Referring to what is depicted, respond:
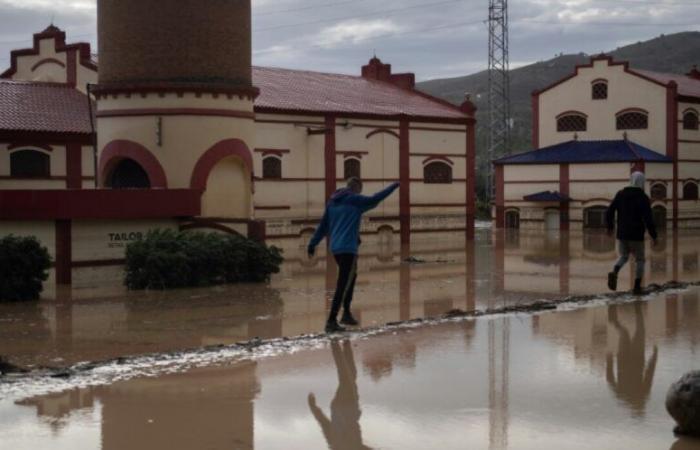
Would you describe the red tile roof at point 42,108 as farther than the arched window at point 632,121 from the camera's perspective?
No

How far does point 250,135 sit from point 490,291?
8297 millimetres

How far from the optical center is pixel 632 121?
49812mm

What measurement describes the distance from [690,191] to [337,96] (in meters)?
20.2

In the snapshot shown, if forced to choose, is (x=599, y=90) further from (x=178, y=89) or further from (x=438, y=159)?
(x=178, y=89)

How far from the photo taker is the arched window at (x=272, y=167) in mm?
34156

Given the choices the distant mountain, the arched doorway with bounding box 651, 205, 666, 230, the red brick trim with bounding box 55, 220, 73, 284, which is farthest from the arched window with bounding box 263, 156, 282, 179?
the distant mountain

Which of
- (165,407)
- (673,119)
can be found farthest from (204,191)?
(673,119)

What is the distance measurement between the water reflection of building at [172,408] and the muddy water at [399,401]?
1 centimetres

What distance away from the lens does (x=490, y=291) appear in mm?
19516

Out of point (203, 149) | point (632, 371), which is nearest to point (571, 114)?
point (203, 149)

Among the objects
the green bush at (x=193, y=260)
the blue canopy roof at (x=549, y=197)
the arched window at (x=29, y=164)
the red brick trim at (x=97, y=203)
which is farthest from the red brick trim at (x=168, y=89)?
the blue canopy roof at (x=549, y=197)

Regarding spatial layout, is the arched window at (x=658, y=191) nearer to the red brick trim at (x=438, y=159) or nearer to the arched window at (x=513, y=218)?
the arched window at (x=513, y=218)

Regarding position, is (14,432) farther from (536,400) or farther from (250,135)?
(250,135)

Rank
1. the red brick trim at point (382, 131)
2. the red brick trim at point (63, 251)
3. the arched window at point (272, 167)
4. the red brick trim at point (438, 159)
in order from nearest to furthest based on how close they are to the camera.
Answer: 1. the red brick trim at point (63, 251)
2. the arched window at point (272, 167)
3. the red brick trim at point (382, 131)
4. the red brick trim at point (438, 159)
